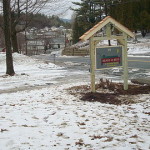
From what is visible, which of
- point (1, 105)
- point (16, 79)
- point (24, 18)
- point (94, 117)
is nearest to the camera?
point (94, 117)

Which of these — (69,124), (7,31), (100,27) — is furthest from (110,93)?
(7,31)

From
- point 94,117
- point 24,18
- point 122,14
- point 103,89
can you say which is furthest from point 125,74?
point 122,14

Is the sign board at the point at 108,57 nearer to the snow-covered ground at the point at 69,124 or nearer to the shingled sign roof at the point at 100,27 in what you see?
the shingled sign roof at the point at 100,27

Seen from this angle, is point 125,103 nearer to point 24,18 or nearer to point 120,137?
point 120,137

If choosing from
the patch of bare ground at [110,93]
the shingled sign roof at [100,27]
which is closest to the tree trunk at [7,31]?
the patch of bare ground at [110,93]

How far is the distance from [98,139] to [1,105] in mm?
3931

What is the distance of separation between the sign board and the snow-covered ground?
1.62 metres

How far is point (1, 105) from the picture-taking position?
24.8 feet

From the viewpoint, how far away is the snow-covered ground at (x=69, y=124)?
446 centimetres

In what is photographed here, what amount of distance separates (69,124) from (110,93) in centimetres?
372

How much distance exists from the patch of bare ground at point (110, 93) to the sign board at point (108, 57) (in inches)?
36.7

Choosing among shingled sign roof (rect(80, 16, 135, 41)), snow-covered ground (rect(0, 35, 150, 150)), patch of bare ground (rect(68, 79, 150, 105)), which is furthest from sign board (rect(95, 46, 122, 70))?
snow-covered ground (rect(0, 35, 150, 150))

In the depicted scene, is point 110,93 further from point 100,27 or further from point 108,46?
point 100,27

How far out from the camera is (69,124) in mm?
5652
